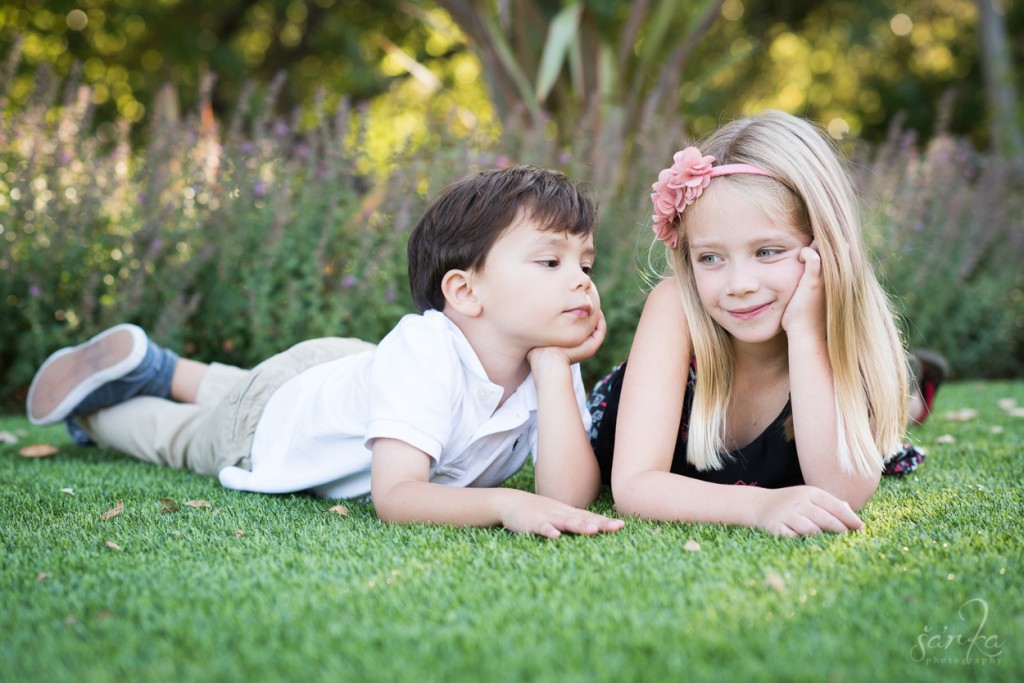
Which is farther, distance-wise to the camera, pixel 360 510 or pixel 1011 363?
pixel 1011 363

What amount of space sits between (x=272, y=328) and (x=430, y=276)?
7.16ft

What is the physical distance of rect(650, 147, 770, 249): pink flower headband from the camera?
2.48 metres

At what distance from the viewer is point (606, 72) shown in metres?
6.39

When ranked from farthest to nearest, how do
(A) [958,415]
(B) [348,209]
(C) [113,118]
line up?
(C) [113,118], (B) [348,209], (A) [958,415]

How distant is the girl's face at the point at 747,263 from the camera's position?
2.41 metres

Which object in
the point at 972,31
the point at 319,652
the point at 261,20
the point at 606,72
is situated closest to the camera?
the point at 319,652

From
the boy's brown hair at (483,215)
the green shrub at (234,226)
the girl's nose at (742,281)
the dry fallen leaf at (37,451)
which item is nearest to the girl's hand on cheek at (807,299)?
the girl's nose at (742,281)

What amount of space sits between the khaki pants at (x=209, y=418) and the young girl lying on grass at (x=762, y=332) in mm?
1321

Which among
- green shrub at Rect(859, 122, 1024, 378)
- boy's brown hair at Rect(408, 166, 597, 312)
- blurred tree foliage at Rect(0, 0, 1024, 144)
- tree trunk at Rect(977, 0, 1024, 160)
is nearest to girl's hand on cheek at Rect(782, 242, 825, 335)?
boy's brown hair at Rect(408, 166, 597, 312)

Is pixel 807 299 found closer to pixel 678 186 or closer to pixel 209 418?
pixel 678 186

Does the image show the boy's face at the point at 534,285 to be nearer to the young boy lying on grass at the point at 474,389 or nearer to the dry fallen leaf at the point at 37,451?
the young boy lying on grass at the point at 474,389

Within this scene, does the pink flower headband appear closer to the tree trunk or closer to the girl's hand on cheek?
the girl's hand on cheek

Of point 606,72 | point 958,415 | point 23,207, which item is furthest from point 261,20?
point 958,415

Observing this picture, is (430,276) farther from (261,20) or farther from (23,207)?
(261,20)
